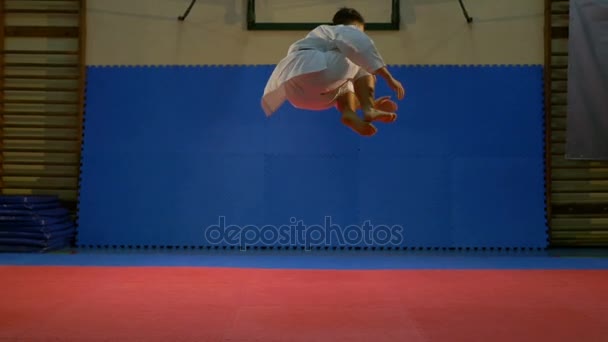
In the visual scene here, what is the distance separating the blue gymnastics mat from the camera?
6359 mm

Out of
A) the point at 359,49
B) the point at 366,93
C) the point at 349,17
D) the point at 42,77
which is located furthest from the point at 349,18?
the point at 42,77

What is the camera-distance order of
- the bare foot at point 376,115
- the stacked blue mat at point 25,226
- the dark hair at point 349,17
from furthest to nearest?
the stacked blue mat at point 25,226
the dark hair at point 349,17
the bare foot at point 376,115

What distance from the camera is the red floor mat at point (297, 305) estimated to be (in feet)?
9.23

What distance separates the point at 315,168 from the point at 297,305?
3.07 meters

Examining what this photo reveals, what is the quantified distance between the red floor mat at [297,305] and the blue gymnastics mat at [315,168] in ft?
5.13

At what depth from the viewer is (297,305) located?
3467 millimetres

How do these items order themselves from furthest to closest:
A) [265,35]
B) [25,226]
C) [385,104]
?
[265,35]
[25,226]
[385,104]

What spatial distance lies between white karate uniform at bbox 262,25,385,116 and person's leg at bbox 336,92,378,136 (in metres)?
0.07

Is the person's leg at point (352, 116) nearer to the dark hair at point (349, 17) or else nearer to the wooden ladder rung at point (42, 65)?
the dark hair at point (349, 17)

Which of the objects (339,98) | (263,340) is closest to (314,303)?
(263,340)

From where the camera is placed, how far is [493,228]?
633cm

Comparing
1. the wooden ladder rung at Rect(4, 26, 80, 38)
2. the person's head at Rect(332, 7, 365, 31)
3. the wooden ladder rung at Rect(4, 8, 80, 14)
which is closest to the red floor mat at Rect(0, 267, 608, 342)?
the person's head at Rect(332, 7, 365, 31)

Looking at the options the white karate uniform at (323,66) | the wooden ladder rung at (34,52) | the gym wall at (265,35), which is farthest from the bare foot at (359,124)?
the wooden ladder rung at (34,52)

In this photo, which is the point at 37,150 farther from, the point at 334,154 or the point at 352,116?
the point at 352,116
